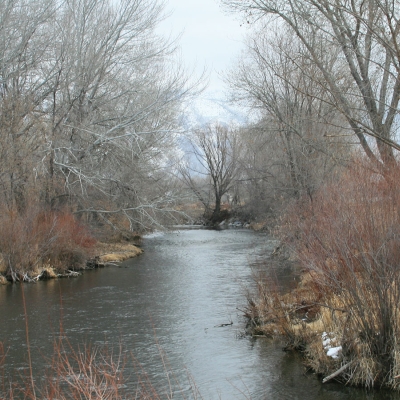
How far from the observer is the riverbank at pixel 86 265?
1554cm

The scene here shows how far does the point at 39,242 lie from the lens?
16.6 meters

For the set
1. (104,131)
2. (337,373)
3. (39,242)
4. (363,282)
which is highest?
(104,131)

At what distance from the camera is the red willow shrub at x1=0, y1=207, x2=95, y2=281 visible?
15.7 m

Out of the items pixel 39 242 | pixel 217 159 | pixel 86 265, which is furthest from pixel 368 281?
pixel 217 159

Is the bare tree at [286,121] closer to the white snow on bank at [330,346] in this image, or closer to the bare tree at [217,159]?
the white snow on bank at [330,346]

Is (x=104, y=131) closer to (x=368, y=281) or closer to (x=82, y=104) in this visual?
(x=82, y=104)

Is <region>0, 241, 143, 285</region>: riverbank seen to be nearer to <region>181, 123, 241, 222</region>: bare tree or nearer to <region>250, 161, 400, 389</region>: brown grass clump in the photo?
<region>250, 161, 400, 389</region>: brown grass clump

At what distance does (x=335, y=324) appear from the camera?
7.75 metres

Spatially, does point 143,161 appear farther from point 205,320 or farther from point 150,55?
point 205,320

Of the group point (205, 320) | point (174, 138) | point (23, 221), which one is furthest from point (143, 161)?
point (205, 320)

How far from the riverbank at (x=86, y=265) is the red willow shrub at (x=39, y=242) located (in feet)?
0.12

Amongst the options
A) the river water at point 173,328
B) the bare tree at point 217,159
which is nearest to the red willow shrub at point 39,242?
the river water at point 173,328

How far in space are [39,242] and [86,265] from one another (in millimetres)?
2425

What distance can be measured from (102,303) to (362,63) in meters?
7.99
